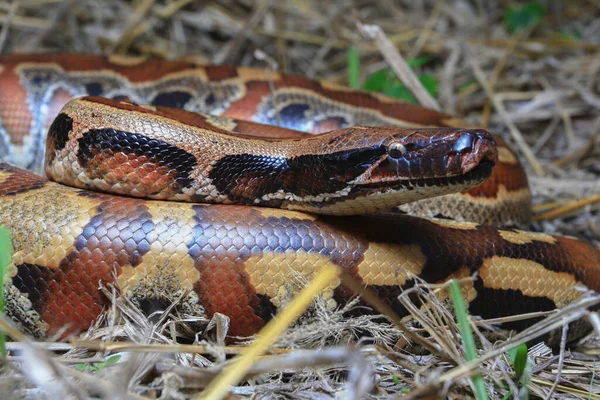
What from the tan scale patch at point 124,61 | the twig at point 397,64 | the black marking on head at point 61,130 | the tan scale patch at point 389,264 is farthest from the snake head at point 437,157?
the tan scale patch at point 124,61

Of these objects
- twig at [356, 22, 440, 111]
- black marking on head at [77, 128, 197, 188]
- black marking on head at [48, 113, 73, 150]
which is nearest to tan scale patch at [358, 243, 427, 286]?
black marking on head at [77, 128, 197, 188]

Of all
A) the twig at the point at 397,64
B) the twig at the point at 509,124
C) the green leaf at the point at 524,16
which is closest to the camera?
the twig at the point at 397,64

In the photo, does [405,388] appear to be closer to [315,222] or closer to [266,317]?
[266,317]

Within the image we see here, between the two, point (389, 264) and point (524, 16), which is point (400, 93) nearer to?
point (524, 16)

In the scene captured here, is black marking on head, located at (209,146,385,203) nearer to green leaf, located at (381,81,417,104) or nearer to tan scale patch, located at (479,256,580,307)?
tan scale patch, located at (479,256,580,307)

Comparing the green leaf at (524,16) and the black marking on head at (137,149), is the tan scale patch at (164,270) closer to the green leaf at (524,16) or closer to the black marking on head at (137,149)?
the black marking on head at (137,149)

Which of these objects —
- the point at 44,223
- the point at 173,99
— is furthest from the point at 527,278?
the point at 173,99
